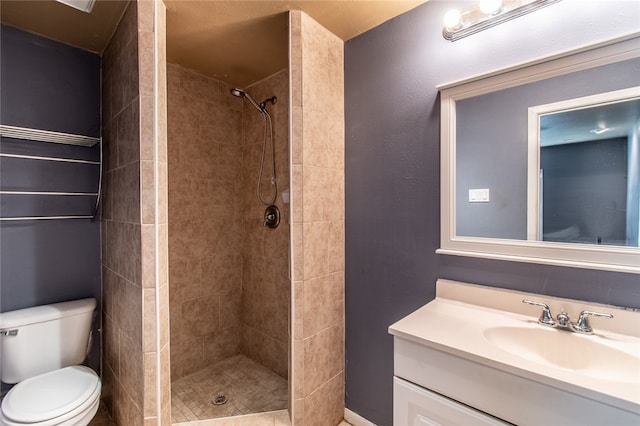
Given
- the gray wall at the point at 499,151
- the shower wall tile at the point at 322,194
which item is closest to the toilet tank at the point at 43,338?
the shower wall tile at the point at 322,194

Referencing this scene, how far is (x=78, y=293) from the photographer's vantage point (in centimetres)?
186

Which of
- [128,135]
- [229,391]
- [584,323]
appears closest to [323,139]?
[128,135]

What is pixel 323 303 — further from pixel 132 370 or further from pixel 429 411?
pixel 132 370

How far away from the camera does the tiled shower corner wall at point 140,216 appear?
137 cm

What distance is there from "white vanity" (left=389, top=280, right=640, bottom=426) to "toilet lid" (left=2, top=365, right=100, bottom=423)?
151 cm

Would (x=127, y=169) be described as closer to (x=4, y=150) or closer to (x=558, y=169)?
(x=4, y=150)

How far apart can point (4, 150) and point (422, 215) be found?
2.38 metres

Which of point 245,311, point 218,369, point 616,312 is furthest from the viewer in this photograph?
point 245,311

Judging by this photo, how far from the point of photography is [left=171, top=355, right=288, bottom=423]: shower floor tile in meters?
1.81

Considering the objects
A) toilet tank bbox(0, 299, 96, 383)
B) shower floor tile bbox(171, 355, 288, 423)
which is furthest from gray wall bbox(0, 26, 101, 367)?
shower floor tile bbox(171, 355, 288, 423)

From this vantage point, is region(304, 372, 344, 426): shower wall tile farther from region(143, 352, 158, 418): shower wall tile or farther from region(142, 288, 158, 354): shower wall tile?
region(142, 288, 158, 354): shower wall tile

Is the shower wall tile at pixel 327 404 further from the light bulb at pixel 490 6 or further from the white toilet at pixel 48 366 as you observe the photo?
the light bulb at pixel 490 6

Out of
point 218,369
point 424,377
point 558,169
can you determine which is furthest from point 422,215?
point 218,369

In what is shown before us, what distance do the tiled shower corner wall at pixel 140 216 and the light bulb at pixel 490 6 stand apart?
1490 millimetres
